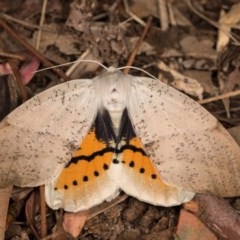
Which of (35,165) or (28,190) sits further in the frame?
(28,190)

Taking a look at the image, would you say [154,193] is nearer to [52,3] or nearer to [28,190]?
[28,190]

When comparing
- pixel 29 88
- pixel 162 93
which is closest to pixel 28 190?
pixel 29 88

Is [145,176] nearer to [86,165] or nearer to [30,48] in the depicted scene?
[86,165]

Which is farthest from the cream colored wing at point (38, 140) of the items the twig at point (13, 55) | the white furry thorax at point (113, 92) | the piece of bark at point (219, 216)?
the piece of bark at point (219, 216)

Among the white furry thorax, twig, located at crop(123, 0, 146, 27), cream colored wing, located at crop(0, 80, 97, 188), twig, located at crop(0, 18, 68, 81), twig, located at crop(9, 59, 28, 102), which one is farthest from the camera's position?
twig, located at crop(123, 0, 146, 27)

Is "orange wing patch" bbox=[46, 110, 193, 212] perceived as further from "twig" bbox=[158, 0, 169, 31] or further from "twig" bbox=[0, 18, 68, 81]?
"twig" bbox=[158, 0, 169, 31]

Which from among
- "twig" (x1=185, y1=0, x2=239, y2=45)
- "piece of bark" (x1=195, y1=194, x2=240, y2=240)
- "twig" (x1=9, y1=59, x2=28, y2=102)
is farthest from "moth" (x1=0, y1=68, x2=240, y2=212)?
"twig" (x1=185, y1=0, x2=239, y2=45)

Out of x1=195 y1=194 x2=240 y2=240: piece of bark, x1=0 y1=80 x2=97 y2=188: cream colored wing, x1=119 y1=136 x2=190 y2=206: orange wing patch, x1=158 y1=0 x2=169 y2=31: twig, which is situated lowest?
x1=195 y1=194 x2=240 y2=240: piece of bark

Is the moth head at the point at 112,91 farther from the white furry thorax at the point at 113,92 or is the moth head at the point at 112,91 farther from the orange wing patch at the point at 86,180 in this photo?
the orange wing patch at the point at 86,180
